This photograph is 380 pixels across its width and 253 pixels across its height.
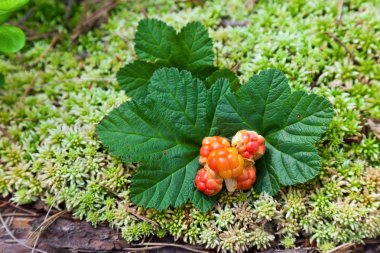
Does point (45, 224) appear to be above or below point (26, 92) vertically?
below

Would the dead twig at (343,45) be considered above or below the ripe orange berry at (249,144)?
above

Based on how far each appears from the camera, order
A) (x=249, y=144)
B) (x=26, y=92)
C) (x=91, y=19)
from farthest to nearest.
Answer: (x=91, y=19) < (x=26, y=92) < (x=249, y=144)

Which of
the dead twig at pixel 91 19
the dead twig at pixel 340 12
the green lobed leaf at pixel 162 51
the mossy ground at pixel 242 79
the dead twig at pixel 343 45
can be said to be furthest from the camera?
the dead twig at pixel 91 19

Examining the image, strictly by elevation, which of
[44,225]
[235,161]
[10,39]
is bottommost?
[44,225]

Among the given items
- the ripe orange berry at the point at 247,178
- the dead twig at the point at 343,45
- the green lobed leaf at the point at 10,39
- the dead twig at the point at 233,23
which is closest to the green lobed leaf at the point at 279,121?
the ripe orange berry at the point at 247,178

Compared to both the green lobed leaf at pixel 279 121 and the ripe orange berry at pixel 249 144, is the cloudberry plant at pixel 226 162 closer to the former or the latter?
the ripe orange berry at pixel 249 144

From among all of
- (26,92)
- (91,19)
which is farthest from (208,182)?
(91,19)

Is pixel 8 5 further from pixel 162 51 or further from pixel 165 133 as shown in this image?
pixel 165 133

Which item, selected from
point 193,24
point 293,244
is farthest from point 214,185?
point 193,24
